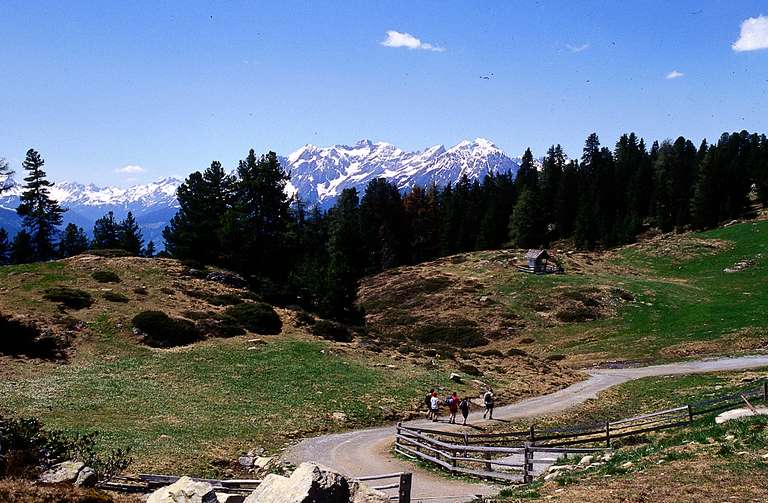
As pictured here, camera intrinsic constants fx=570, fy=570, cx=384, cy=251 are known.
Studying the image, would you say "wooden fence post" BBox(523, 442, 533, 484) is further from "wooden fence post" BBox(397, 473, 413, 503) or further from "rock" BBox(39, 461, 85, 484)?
"rock" BBox(39, 461, 85, 484)

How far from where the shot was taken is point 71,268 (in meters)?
56.4

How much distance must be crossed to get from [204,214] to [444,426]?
164ft

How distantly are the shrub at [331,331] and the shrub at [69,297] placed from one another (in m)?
19.3

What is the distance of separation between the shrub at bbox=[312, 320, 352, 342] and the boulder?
131 ft

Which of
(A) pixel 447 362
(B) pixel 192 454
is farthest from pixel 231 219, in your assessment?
(B) pixel 192 454

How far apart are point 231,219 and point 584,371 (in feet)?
139

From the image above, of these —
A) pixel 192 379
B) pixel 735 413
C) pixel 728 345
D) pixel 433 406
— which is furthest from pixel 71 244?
pixel 735 413

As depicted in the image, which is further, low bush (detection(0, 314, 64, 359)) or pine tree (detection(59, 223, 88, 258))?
pine tree (detection(59, 223, 88, 258))

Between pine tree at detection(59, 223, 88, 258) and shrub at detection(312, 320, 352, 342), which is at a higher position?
pine tree at detection(59, 223, 88, 258)

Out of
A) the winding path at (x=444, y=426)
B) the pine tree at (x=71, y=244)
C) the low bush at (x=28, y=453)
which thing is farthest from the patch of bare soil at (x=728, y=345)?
the pine tree at (x=71, y=244)

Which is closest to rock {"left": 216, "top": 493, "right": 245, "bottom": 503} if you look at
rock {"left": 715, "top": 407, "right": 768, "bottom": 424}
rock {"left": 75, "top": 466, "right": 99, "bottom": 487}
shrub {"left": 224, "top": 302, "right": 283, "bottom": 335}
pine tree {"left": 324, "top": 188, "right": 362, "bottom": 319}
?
rock {"left": 75, "top": 466, "right": 99, "bottom": 487}

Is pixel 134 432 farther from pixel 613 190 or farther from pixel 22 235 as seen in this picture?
pixel 613 190

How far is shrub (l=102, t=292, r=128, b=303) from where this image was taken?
49594mm

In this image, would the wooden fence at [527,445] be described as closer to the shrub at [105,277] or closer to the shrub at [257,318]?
the shrub at [257,318]
